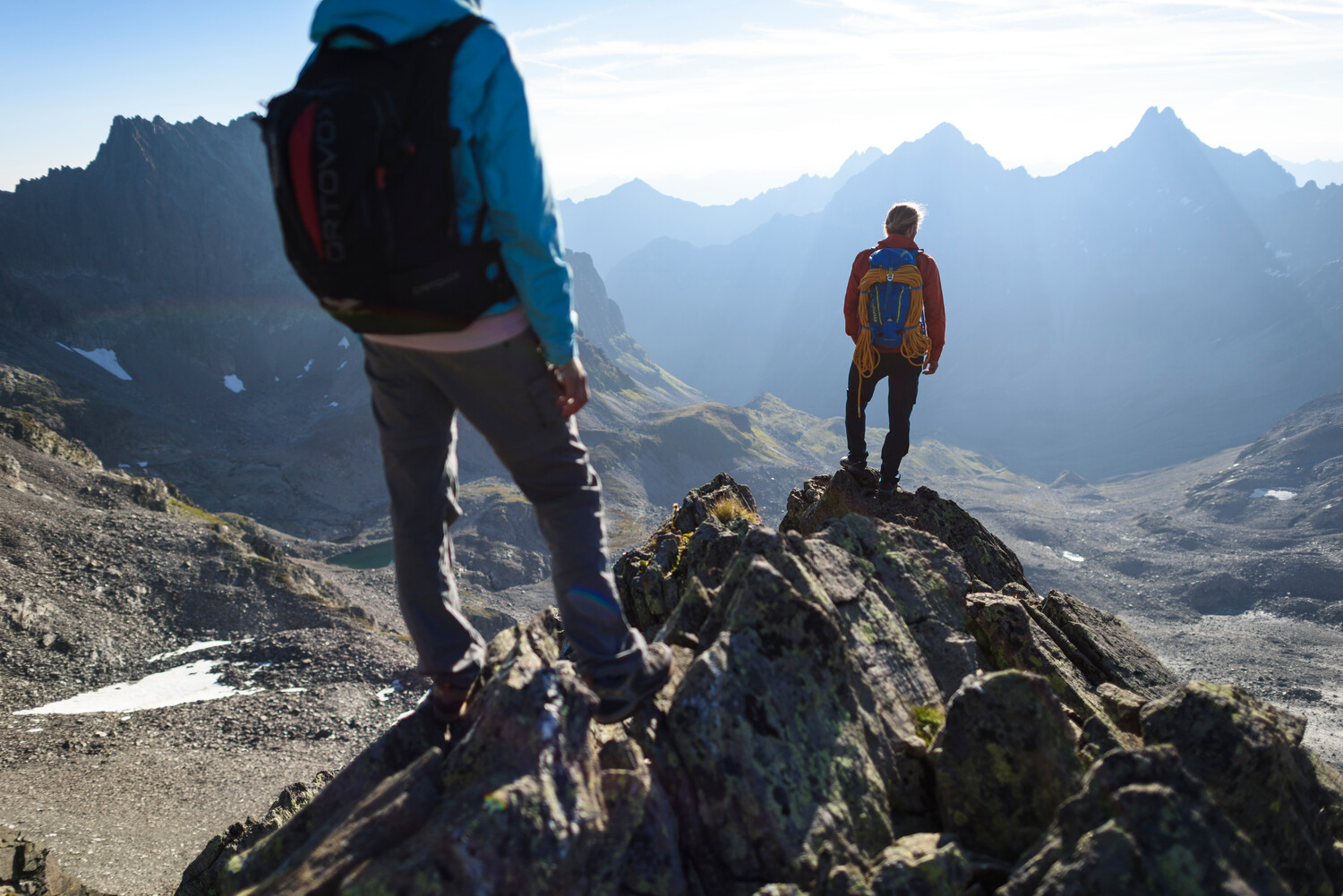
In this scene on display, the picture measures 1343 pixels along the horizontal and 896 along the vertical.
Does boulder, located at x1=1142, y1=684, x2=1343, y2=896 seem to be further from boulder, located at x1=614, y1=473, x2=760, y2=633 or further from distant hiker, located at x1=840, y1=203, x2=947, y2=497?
distant hiker, located at x1=840, y1=203, x2=947, y2=497

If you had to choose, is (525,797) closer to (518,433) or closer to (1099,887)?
(518,433)

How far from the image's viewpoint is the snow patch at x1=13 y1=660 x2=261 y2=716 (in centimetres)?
4738

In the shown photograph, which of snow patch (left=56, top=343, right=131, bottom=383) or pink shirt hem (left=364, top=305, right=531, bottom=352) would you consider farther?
snow patch (left=56, top=343, right=131, bottom=383)

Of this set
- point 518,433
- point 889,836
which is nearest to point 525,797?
point 518,433

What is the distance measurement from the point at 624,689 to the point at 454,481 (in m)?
2.08

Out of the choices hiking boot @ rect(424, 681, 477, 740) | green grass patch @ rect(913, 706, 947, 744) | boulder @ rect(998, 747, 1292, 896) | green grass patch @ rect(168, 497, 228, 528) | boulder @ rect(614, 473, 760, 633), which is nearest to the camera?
boulder @ rect(998, 747, 1292, 896)

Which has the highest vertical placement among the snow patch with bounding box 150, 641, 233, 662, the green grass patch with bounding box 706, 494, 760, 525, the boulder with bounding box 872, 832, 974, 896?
the green grass patch with bounding box 706, 494, 760, 525

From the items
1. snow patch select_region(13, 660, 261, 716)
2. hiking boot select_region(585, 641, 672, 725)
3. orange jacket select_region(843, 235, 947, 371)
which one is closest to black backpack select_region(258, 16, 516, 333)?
hiking boot select_region(585, 641, 672, 725)

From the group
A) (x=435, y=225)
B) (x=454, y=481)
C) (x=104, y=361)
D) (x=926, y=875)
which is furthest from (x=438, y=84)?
(x=104, y=361)

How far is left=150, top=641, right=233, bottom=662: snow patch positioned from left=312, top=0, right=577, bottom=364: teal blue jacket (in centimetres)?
6837

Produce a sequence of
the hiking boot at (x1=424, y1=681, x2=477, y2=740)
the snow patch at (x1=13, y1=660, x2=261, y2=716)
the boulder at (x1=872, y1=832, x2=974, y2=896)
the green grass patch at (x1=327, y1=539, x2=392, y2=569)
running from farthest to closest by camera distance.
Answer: the green grass patch at (x1=327, y1=539, x2=392, y2=569)
the snow patch at (x1=13, y1=660, x2=261, y2=716)
the hiking boot at (x1=424, y1=681, x2=477, y2=740)
the boulder at (x1=872, y1=832, x2=974, y2=896)

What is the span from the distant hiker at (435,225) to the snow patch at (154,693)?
5912cm

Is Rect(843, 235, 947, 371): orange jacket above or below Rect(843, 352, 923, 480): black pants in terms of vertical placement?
above

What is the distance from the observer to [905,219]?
1205cm
